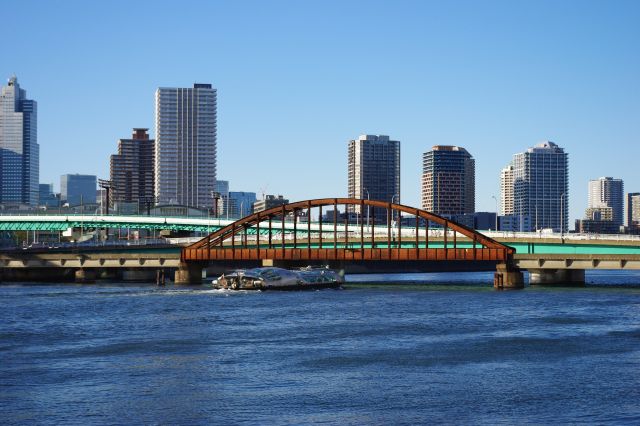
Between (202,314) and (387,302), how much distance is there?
25606 mm

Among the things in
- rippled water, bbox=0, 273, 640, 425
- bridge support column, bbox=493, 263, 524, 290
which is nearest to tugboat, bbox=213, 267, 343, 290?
bridge support column, bbox=493, 263, 524, 290

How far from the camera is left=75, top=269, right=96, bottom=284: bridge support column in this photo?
558 ft

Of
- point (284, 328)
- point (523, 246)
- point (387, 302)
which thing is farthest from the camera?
point (523, 246)

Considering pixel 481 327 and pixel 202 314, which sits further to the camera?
pixel 202 314

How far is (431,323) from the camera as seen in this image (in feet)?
290

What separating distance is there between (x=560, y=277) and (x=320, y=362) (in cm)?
10005

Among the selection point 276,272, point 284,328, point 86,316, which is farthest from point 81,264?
point 284,328

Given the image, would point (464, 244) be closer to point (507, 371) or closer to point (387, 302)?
point (387, 302)

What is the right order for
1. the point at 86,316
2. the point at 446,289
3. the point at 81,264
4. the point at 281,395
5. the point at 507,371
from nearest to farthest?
the point at 281,395, the point at 507,371, the point at 86,316, the point at 446,289, the point at 81,264

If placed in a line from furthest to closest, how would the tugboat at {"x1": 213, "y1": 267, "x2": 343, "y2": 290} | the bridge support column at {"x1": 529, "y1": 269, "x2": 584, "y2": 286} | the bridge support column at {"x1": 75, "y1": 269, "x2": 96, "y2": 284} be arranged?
the bridge support column at {"x1": 75, "y1": 269, "x2": 96, "y2": 284} → the bridge support column at {"x1": 529, "y1": 269, "x2": 584, "y2": 286} → the tugboat at {"x1": 213, "y1": 267, "x2": 343, "y2": 290}

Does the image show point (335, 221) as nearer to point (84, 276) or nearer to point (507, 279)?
point (507, 279)

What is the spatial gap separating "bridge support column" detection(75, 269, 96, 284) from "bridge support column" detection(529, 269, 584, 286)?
239 ft

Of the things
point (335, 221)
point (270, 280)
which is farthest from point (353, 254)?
point (270, 280)

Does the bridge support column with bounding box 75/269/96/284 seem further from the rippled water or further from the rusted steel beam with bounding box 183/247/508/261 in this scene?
the rippled water
